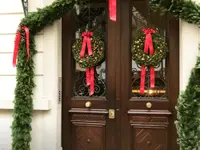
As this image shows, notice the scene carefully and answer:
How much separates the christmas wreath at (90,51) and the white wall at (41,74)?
37 centimetres

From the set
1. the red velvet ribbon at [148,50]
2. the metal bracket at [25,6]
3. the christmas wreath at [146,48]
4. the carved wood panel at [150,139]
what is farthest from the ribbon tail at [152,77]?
the metal bracket at [25,6]

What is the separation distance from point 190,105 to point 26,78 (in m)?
2.46

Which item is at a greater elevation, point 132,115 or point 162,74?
point 162,74

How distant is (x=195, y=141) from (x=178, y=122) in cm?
33

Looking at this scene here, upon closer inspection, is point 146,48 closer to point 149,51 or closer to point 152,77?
point 149,51

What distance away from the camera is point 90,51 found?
16.7ft

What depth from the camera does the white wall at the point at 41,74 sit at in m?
5.23

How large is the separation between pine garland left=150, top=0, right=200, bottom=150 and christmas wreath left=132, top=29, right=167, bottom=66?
0.54 m

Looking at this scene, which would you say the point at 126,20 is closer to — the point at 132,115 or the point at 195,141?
the point at 132,115

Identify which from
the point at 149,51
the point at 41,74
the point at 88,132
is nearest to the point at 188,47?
the point at 149,51

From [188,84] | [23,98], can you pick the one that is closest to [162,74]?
[188,84]

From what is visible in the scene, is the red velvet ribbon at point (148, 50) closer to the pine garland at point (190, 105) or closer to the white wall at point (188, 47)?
the white wall at point (188, 47)

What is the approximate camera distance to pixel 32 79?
521cm

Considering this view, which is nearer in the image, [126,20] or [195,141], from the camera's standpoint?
[195,141]
